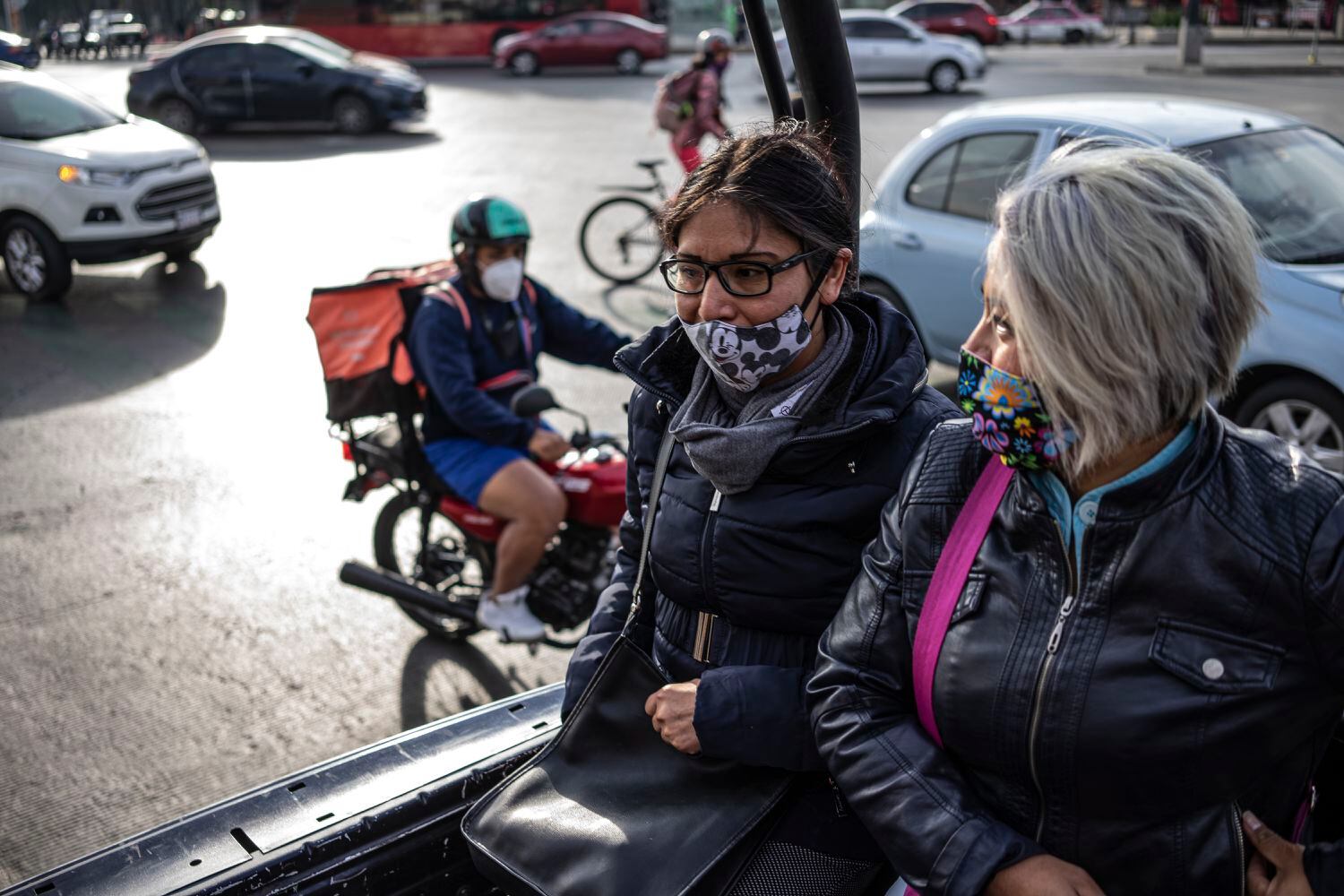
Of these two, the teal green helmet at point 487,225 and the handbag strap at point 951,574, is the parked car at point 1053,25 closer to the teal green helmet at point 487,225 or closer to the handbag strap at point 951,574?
the teal green helmet at point 487,225

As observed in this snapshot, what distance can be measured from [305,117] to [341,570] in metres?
19.0

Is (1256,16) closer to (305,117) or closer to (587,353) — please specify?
(305,117)

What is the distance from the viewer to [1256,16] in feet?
153

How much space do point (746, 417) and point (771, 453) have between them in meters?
0.16

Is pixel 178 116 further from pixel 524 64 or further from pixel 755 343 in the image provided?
pixel 755 343

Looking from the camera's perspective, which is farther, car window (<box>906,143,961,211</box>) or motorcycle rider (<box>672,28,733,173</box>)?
motorcycle rider (<box>672,28,733,173</box>)

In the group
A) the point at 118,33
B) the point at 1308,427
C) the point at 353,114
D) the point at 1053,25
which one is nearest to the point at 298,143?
the point at 353,114

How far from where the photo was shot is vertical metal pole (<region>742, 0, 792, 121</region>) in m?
2.52

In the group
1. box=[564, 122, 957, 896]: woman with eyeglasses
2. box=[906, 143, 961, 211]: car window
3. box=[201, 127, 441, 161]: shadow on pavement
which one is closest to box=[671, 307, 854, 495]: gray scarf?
box=[564, 122, 957, 896]: woman with eyeglasses

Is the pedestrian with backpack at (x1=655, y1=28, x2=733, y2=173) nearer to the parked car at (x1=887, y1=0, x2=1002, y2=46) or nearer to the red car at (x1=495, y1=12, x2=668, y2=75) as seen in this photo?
the red car at (x1=495, y1=12, x2=668, y2=75)

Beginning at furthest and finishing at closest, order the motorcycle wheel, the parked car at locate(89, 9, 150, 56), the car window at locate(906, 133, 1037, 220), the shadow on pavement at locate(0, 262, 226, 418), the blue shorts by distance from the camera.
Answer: the parked car at locate(89, 9, 150, 56), the shadow on pavement at locate(0, 262, 226, 418), the car window at locate(906, 133, 1037, 220), the motorcycle wheel, the blue shorts

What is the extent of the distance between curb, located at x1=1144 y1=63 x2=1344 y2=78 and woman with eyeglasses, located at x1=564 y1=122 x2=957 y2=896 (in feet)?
99.6

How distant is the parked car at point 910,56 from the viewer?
27188 millimetres

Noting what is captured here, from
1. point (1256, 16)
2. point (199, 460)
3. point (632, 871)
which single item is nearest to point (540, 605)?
point (632, 871)
